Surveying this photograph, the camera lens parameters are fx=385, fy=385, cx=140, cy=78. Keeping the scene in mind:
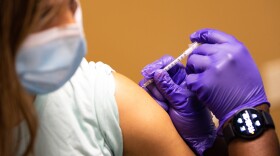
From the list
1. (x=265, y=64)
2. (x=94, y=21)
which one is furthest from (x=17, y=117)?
(x=265, y=64)

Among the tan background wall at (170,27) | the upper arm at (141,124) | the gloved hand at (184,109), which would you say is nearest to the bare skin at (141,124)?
the upper arm at (141,124)

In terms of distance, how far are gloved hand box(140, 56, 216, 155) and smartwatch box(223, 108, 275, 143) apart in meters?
0.11

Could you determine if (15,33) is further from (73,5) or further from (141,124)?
(141,124)

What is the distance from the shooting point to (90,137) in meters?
0.90

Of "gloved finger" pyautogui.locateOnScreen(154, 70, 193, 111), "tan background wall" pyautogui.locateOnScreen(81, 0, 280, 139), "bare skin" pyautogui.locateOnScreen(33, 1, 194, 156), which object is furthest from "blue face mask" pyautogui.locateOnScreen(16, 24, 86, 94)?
"tan background wall" pyautogui.locateOnScreen(81, 0, 280, 139)

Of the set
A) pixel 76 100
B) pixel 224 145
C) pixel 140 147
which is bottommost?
pixel 224 145

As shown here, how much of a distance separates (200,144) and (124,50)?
557 mm

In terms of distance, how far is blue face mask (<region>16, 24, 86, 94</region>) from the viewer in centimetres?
64

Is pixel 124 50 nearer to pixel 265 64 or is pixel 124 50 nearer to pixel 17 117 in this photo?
pixel 265 64

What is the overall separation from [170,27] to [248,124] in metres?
0.61

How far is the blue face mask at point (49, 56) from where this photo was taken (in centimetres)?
64

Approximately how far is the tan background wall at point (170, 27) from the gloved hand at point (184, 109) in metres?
0.39

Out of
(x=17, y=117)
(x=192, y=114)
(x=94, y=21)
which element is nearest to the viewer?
(x=17, y=117)

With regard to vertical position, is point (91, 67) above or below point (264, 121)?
above
